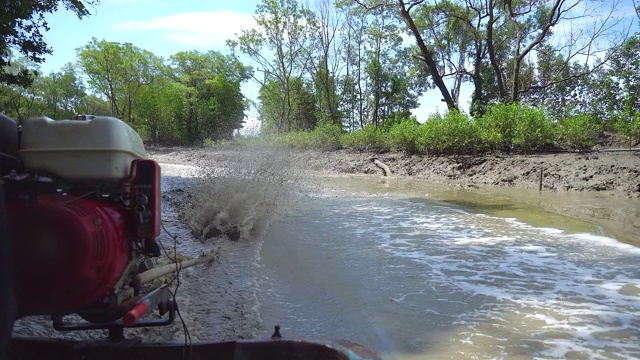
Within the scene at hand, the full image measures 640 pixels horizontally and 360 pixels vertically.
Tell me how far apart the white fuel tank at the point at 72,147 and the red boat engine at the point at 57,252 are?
0.46ft

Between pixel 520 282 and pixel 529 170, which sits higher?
pixel 529 170

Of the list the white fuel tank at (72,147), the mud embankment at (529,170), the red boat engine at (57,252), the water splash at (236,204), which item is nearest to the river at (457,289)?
the water splash at (236,204)

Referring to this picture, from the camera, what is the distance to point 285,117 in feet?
134

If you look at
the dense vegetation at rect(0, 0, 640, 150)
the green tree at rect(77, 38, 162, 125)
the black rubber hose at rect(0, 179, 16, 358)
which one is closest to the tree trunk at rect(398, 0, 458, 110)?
the dense vegetation at rect(0, 0, 640, 150)

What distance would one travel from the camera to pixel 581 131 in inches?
512

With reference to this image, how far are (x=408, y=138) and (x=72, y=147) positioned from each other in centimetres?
1766

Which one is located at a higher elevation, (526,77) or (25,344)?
(526,77)

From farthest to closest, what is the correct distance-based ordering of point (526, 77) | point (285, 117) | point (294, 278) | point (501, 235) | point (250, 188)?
point (285, 117) → point (526, 77) → point (250, 188) → point (501, 235) → point (294, 278)

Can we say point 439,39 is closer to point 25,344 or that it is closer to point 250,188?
point 250,188

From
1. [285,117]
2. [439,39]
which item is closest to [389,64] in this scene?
[439,39]

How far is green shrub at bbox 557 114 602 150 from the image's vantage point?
1302cm

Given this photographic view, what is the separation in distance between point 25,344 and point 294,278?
111 inches

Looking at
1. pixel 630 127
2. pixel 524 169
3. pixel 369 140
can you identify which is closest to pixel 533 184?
pixel 524 169

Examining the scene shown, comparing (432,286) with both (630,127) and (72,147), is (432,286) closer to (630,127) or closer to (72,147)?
(72,147)
